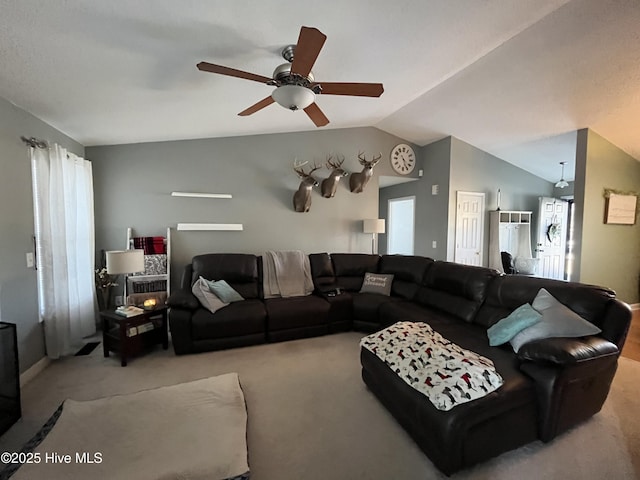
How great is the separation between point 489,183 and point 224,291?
17.1 feet

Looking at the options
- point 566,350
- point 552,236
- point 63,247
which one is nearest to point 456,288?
point 566,350

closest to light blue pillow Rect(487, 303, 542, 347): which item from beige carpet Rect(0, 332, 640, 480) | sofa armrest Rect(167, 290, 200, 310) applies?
beige carpet Rect(0, 332, 640, 480)

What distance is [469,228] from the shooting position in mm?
5312

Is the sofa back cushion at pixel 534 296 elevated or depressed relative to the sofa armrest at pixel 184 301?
elevated

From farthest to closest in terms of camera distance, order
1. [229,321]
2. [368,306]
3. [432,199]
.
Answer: [432,199], [368,306], [229,321]

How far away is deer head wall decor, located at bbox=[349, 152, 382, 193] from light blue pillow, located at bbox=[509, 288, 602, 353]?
3.18 meters

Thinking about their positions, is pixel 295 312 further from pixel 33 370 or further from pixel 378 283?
pixel 33 370

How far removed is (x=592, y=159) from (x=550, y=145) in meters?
0.72

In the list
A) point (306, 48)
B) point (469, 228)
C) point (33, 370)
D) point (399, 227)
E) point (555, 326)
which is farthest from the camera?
point (399, 227)

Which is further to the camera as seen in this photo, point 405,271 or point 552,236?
point 552,236

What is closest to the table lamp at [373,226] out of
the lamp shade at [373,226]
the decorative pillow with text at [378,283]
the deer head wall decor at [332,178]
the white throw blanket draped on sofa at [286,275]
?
the lamp shade at [373,226]

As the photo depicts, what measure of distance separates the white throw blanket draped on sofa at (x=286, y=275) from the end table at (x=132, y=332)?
1253 millimetres

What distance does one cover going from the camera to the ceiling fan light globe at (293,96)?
2.05 m

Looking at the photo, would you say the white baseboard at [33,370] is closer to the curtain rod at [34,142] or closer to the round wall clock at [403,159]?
the curtain rod at [34,142]
